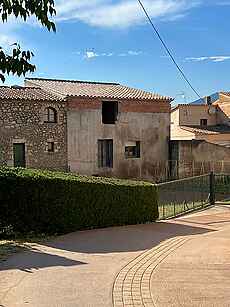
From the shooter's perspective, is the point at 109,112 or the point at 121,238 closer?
the point at 121,238

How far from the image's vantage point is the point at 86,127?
30.3m

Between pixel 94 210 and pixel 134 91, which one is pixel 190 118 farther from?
pixel 94 210

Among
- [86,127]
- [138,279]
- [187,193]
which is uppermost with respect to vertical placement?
[86,127]

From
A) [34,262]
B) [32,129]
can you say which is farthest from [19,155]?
[34,262]

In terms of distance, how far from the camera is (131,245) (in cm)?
1041

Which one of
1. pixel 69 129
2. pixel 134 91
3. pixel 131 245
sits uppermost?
pixel 134 91

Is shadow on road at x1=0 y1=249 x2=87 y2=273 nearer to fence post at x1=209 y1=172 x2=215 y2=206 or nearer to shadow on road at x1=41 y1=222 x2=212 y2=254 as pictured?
shadow on road at x1=41 y1=222 x2=212 y2=254

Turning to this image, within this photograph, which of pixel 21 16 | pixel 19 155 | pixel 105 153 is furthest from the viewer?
pixel 105 153

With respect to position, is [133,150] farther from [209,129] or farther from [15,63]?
[15,63]

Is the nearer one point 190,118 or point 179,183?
point 179,183

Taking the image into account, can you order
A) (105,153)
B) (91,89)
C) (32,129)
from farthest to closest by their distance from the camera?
(91,89)
(105,153)
(32,129)

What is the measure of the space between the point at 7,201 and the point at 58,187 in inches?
48.4

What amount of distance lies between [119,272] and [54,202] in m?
4.16

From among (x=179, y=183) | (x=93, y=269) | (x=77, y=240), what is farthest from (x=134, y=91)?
(x=93, y=269)
